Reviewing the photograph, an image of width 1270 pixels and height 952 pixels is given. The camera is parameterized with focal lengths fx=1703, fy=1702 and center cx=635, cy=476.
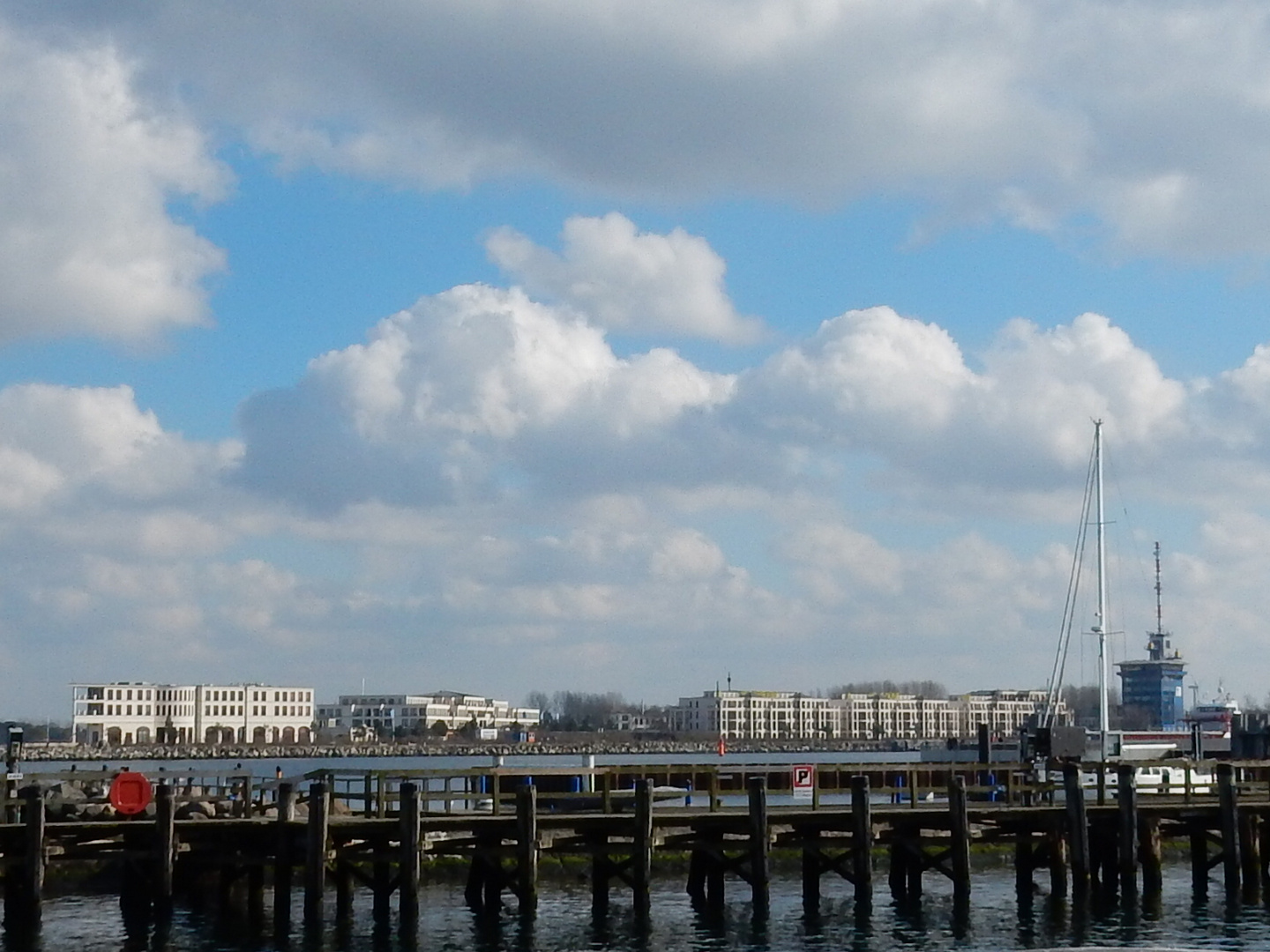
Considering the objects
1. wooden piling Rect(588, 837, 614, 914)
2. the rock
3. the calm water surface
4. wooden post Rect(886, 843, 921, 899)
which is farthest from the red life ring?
wooden post Rect(886, 843, 921, 899)

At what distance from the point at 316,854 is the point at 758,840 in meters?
9.32

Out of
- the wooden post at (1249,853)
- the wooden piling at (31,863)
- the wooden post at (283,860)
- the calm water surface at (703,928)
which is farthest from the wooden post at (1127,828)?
the wooden piling at (31,863)

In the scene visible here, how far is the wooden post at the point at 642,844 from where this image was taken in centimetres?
3581

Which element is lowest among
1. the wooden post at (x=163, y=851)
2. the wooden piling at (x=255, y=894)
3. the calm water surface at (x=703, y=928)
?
the calm water surface at (x=703, y=928)

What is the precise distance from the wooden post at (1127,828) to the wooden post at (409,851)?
1612 cm

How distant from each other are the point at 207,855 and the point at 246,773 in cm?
431

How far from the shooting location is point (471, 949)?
3416cm

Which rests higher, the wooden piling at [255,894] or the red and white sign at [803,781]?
the red and white sign at [803,781]

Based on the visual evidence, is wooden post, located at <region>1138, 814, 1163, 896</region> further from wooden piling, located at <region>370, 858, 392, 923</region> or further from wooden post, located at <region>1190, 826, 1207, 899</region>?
wooden piling, located at <region>370, 858, 392, 923</region>

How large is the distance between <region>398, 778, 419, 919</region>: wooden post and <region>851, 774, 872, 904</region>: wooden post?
9255mm

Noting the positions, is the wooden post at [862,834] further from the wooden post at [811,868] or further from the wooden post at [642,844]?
the wooden post at [642,844]

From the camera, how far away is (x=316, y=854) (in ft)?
115

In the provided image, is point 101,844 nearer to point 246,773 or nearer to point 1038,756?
point 246,773

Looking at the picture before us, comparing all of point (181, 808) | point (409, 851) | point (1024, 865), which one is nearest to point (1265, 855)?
point (1024, 865)
